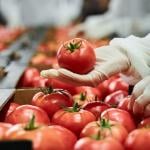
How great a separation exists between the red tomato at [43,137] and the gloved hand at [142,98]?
0.40 meters

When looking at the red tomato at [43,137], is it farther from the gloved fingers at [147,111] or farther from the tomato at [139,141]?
the gloved fingers at [147,111]

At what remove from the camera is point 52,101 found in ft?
7.08

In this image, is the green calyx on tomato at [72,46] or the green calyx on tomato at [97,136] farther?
the green calyx on tomato at [72,46]

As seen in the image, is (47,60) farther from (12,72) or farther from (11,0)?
(11,0)

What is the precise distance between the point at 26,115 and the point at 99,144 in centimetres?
49

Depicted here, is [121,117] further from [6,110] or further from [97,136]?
[6,110]

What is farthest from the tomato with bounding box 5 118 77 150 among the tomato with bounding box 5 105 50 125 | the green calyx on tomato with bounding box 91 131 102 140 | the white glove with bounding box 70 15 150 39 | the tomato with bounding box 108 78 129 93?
the white glove with bounding box 70 15 150 39

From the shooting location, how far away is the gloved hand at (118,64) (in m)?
2.02

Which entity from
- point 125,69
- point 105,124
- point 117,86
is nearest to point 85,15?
point 117,86

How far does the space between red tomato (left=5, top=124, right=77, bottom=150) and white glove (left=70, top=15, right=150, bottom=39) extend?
5.15m

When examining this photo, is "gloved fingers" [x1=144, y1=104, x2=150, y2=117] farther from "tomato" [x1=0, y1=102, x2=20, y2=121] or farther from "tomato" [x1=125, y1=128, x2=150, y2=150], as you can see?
"tomato" [x1=0, y1=102, x2=20, y2=121]

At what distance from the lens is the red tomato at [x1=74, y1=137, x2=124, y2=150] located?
1.56 meters

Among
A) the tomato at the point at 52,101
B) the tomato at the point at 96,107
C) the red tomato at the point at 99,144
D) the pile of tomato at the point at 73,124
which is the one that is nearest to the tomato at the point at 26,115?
the pile of tomato at the point at 73,124

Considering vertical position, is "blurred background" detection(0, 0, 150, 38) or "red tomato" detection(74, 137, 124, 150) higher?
"blurred background" detection(0, 0, 150, 38)
